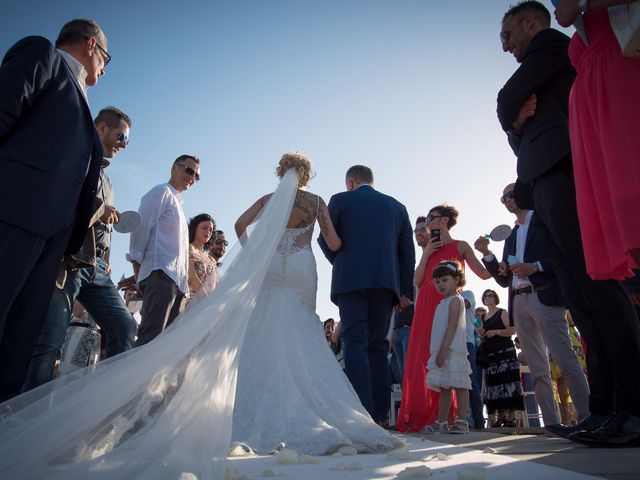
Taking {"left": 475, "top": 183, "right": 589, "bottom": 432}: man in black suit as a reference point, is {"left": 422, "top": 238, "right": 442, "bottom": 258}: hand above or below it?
above

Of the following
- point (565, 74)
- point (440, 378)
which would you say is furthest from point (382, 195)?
point (565, 74)

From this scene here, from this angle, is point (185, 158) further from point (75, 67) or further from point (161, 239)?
point (75, 67)

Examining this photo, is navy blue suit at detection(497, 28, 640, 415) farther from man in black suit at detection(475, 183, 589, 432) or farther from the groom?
the groom

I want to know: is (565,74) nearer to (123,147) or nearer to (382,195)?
(382,195)

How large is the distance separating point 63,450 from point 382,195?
148 inches

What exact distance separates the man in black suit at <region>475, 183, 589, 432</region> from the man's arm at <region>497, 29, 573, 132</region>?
4.20 ft

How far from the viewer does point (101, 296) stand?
3.38 m

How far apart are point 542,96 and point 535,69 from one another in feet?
0.59

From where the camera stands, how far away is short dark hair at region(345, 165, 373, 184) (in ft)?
16.2

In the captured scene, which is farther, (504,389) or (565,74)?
(504,389)

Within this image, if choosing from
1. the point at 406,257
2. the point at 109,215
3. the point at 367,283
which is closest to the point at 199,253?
Answer: the point at 367,283

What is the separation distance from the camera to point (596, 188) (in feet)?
6.31

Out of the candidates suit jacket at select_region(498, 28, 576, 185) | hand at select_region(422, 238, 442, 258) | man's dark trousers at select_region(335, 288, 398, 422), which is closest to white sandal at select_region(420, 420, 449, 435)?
man's dark trousers at select_region(335, 288, 398, 422)

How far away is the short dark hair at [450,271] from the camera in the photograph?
4.76 meters
